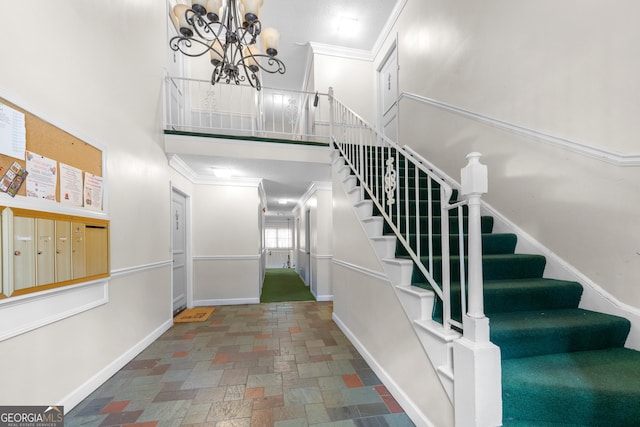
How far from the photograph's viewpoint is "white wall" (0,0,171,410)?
1.44m

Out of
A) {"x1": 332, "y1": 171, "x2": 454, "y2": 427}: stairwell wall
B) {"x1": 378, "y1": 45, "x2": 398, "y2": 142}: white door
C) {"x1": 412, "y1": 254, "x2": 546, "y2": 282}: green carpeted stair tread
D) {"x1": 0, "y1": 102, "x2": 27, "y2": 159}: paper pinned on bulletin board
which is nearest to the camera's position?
{"x1": 0, "y1": 102, "x2": 27, "y2": 159}: paper pinned on bulletin board

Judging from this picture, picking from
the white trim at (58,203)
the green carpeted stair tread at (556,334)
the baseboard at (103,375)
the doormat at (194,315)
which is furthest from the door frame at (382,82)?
the baseboard at (103,375)

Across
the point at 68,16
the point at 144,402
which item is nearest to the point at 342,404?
the point at 144,402

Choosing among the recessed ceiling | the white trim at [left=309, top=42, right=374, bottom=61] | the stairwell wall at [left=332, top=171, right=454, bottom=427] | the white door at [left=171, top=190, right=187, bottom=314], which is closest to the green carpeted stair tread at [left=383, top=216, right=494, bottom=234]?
the stairwell wall at [left=332, top=171, right=454, bottom=427]

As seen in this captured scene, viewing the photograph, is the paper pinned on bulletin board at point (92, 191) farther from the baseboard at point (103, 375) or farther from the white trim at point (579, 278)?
the white trim at point (579, 278)

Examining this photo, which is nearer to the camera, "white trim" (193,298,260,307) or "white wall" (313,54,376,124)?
"white trim" (193,298,260,307)

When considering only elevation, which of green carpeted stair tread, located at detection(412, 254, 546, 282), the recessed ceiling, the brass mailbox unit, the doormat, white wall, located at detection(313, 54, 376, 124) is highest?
white wall, located at detection(313, 54, 376, 124)

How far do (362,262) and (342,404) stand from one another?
1.17 meters

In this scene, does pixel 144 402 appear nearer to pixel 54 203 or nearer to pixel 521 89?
pixel 54 203

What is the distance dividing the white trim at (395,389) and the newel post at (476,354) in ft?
Result: 1.40

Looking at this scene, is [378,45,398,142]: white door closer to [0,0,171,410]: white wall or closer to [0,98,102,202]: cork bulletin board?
[0,0,171,410]: white wall

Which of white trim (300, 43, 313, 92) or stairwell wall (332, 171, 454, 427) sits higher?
white trim (300, 43, 313, 92)

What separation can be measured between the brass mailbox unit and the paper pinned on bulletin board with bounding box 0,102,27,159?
308 millimetres

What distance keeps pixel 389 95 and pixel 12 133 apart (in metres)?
4.69
